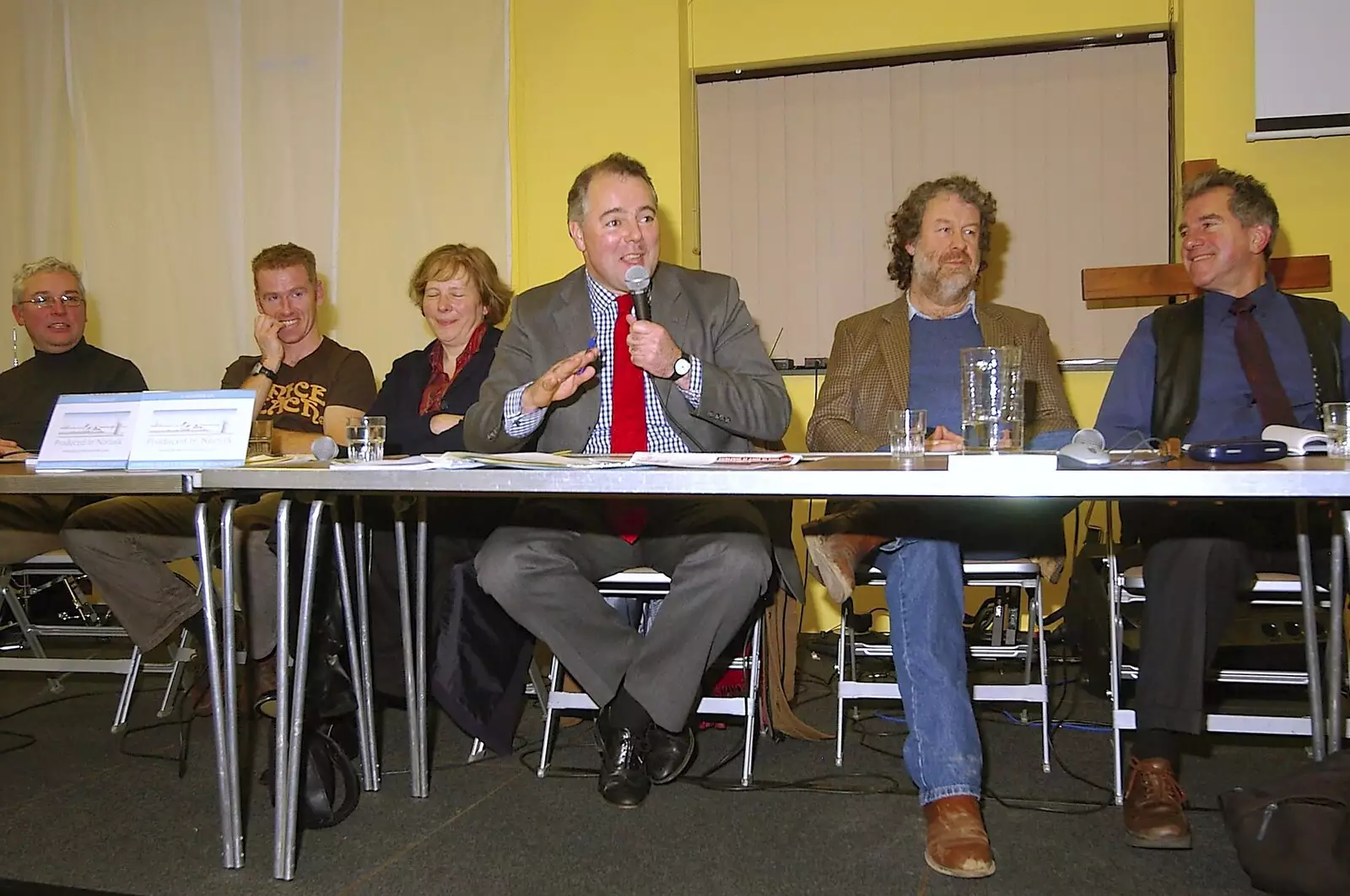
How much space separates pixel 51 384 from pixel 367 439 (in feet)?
6.94

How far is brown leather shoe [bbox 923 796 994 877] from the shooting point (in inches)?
73.4

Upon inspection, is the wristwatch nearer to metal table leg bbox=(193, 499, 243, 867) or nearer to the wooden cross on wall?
metal table leg bbox=(193, 499, 243, 867)

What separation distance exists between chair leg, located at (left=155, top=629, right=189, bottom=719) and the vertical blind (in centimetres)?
211

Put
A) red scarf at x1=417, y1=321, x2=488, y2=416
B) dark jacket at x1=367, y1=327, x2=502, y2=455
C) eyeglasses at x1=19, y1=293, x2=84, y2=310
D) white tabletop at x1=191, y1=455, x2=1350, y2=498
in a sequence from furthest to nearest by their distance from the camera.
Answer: eyeglasses at x1=19, y1=293, x2=84, y2=310
red scarf at x1=417, y1=321, x2=488, y2=416
dark jacket at x1=367, y1=327, x2=502, y2=455
white tabletop at x1=191, y1=455, x2=1350, y2=498

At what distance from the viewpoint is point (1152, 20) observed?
11.8 feet

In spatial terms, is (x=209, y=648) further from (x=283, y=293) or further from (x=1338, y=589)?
(x=1338, y=589)

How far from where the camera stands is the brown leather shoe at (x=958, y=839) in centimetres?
186

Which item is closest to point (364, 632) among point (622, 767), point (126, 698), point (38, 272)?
point (622, 767)

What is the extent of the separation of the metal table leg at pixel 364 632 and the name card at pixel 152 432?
1.45 ft

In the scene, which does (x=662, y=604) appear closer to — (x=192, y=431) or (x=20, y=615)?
(x=192, y=431)

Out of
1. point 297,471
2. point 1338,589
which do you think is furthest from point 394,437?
point 1338,589

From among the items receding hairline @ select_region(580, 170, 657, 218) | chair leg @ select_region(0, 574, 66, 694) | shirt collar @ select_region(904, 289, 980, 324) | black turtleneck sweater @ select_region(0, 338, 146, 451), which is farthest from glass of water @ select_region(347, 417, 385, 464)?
black turtleneck sweater @ select_region(0, 338, 146, 451)

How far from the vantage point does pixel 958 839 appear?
1885mm

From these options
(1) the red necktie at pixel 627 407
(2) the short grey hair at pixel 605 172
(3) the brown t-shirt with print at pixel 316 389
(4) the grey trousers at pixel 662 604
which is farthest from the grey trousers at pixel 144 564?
(2) the short grey hair at pixel 605 172
